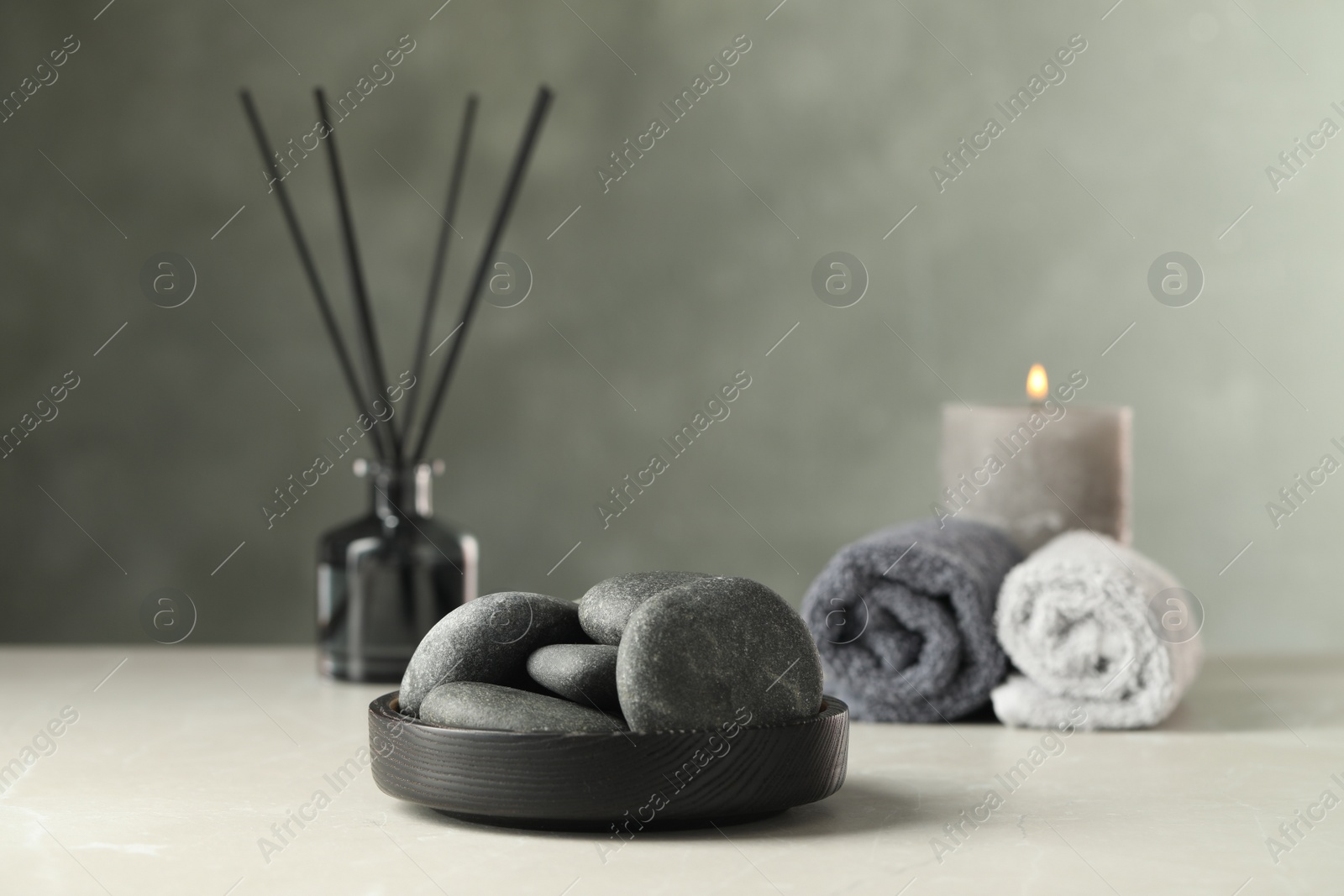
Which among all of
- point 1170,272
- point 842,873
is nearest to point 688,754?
point 842,873

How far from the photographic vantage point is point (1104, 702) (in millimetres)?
838

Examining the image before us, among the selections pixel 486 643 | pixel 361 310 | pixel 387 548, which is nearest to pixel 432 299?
pixel 361 310

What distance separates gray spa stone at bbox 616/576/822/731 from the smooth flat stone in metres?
0.02

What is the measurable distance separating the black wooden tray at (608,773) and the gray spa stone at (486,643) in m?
0.04

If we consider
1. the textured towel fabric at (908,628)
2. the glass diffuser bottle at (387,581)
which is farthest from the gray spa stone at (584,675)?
the glass diffuser bottle at (387,581)

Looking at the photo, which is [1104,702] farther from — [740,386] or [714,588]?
[740,386]

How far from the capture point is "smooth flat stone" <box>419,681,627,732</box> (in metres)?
0.54

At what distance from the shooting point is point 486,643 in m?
0.60

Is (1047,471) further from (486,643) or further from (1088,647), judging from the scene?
(486,643)

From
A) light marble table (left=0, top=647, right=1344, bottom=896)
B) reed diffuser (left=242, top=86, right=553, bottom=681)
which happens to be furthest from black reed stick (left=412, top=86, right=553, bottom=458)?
light marble table (left=0, top=647, right=1344, bottom=896)

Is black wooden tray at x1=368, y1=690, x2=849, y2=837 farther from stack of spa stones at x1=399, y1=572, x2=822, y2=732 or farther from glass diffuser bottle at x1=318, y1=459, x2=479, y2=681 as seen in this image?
glass diffuser bottle at x1=318, y1=459, x2=479, y2=681

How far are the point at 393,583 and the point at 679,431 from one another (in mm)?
536

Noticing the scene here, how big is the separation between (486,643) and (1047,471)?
540 millimetres

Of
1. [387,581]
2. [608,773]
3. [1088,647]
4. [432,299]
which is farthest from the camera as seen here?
[432,299]
